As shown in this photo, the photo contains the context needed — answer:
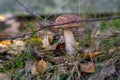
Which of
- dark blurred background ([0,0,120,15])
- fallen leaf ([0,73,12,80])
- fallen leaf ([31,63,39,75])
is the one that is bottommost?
fallen leaf ([0,73,12,80])

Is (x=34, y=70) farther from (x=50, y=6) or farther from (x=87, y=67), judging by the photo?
(x=50, y=6)

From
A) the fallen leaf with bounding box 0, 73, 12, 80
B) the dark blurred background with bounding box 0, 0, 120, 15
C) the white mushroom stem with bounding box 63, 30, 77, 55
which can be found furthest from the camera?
the dark blurred background with bounding box 0, 0, 120, 15

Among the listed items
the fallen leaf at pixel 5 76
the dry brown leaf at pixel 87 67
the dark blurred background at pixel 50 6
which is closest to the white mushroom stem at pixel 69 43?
the dry brown leaf at pixel 87 67

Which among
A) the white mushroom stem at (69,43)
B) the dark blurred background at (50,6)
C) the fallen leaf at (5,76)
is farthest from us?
the dark blurred background at (50,6)

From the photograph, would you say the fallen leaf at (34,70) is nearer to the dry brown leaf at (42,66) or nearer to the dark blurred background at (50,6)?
the dry brown leaf at (42,66)

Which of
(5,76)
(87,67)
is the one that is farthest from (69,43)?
(5,76)

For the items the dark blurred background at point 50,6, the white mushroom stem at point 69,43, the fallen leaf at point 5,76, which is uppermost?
the dark blurred background at point 50,6

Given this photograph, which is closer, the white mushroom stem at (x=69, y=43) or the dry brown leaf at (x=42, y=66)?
the dry brown leaf at (x=42, y=66)

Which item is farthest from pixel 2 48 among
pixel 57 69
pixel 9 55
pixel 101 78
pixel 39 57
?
pixel 101 78

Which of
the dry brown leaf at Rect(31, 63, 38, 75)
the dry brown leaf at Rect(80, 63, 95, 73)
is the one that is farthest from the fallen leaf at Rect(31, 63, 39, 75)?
the dry brown leaf at Rect(80, 63, 95, 73)

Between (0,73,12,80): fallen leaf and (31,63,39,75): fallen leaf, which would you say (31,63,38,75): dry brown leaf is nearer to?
(31,63,39,75): fallen leaf

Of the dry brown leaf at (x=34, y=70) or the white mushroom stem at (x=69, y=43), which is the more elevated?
the white mushroom stem at (x=69, y=43)
